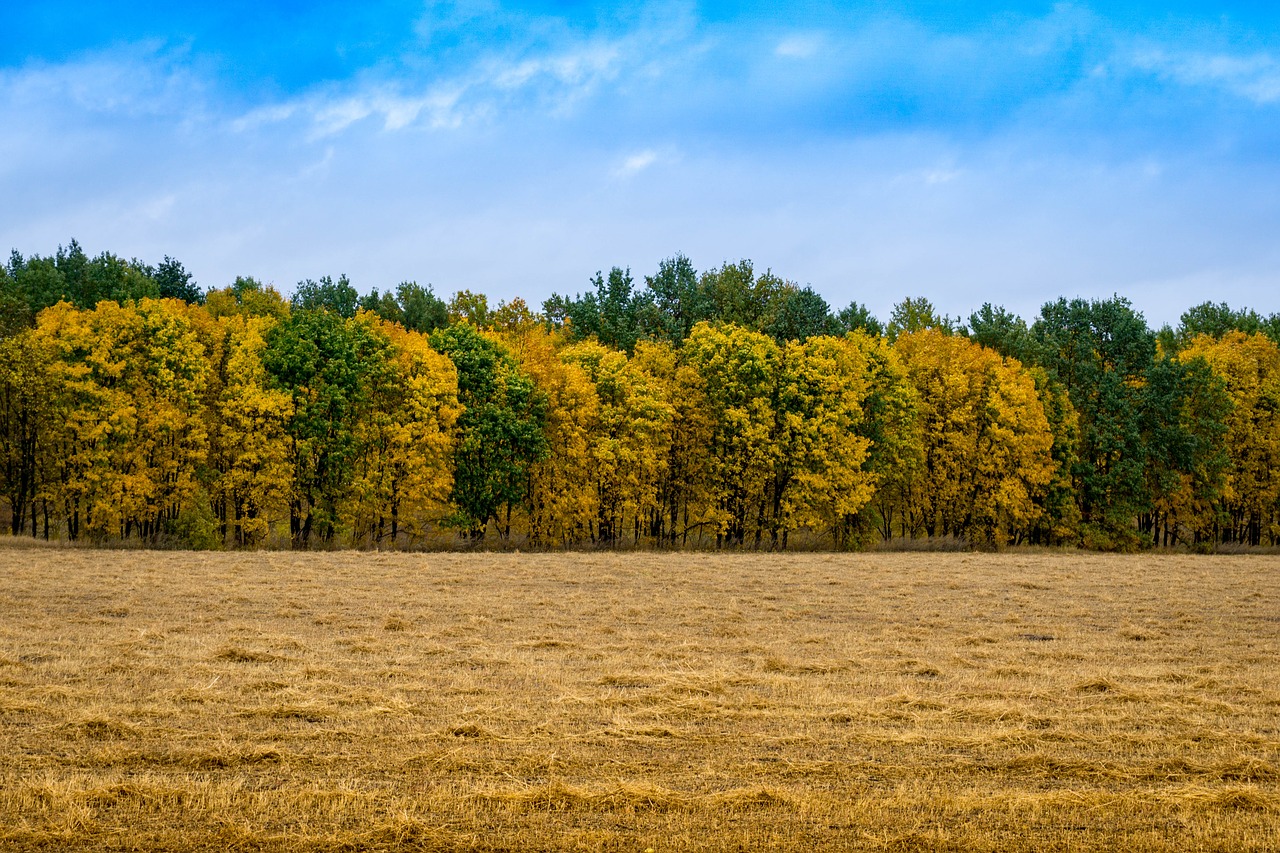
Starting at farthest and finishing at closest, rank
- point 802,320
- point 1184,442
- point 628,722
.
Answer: point 802,320
point 1184,442
point 628,722

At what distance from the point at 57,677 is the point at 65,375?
4469 cm

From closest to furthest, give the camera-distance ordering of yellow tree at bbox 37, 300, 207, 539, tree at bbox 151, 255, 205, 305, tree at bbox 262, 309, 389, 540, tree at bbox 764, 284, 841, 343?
yellow tree at bbox 37, 300, 207, 539, tree at bbox 262, 309, 389, 540, tree at bbox 764, 284, 841, 343, tree at bbox 151, 255, 205, 305

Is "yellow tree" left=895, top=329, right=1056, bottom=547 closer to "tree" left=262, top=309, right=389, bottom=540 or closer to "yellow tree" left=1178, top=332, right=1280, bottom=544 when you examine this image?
"yellow tree" left=1178, top=332, right=1280, bottom=544

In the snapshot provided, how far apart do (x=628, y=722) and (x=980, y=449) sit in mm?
59387

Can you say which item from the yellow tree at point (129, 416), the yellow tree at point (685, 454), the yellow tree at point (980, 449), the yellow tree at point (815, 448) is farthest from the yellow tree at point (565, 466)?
the yellow tree at point (980, 449)

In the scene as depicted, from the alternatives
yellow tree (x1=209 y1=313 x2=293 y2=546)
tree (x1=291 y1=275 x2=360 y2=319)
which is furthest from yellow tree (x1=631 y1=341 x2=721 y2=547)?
tree (x1=291 y1=275 x2=360 y2=319)

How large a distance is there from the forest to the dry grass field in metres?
27.2

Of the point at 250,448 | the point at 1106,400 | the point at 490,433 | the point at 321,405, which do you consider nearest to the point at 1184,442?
the point at 1106,400

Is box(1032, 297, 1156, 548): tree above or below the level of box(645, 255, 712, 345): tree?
below

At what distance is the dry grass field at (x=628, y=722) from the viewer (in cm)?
1131

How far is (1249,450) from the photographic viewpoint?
253 feet

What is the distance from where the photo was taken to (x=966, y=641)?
25812mm

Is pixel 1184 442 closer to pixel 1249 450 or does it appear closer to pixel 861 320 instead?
pixel 1249 450

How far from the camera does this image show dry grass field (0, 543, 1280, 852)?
1131 cm
